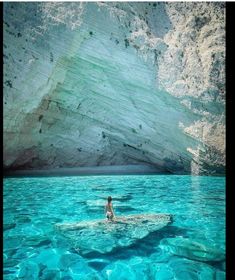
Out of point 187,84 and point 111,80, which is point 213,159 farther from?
point 111,80

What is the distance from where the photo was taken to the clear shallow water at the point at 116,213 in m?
4.67

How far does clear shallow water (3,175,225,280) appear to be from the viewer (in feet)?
15.3

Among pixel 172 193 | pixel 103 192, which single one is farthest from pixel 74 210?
pixel 172 193

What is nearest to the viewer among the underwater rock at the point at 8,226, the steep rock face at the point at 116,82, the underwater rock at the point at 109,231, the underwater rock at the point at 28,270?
the underwater rock at the point at 28,270

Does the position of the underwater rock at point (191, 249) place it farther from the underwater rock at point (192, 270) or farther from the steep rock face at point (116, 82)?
the steep rock face at point (116, 82)

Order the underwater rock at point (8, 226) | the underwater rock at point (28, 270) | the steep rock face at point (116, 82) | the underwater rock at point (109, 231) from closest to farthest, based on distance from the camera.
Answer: the underwater rock at point (28, 270) < the underwater rock at point (109, 231) < the underwater rock at point (8, 226) < the steep rock face at point (116, 82)

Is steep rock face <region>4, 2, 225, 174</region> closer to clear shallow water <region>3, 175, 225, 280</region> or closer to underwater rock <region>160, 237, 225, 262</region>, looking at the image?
clear shallow water <region>3, 175, 225, 280</region>

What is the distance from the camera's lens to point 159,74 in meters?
12.0

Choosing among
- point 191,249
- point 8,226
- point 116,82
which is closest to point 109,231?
point 191,249

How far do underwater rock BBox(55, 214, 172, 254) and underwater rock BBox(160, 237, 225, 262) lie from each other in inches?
20.9

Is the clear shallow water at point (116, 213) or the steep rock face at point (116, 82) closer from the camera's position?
the clear shallow water at point (116, 213)

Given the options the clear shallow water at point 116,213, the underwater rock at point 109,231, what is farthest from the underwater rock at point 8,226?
the underwater rock at point 109,231

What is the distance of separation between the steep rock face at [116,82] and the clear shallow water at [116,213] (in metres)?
2.17

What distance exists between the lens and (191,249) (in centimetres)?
538
